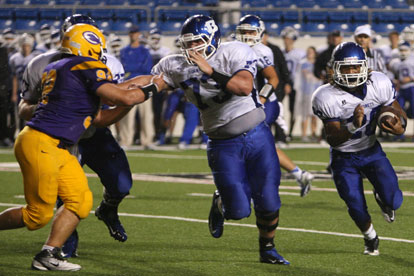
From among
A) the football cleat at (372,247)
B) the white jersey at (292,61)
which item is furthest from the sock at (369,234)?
the white jersey at (292,61)

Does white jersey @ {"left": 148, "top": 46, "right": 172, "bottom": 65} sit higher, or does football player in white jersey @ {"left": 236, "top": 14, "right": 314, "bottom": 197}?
football player in white jersey @ {"left": 236, "top": 14, "right": 314, "bottom": 197}

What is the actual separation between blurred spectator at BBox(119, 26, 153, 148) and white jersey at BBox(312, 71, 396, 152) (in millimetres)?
7603

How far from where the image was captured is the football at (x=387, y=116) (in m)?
5.72

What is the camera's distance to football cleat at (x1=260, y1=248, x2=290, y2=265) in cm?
546

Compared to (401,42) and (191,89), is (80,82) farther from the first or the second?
(401,42)

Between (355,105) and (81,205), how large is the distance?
2037mm

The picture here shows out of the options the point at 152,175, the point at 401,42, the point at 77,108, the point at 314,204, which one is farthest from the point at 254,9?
the point at 77,108

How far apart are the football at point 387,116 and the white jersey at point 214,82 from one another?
853mm

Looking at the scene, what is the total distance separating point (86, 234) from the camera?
21.7 feet

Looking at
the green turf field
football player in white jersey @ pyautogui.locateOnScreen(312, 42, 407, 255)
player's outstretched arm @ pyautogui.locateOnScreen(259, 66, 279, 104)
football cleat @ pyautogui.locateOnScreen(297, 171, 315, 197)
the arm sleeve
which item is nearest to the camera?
the green turf field

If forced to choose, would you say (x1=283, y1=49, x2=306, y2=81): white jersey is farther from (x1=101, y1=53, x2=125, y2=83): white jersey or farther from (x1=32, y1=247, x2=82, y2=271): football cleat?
(x1=32, y1=247, x2=82, y2=271): football cleat

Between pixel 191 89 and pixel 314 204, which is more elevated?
pixel 191 89

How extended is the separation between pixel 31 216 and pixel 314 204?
370 centimetres

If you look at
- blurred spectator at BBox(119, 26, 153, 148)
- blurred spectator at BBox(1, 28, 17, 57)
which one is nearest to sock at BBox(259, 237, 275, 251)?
blurred spectator at BBox(119, 26, 153, 148)
